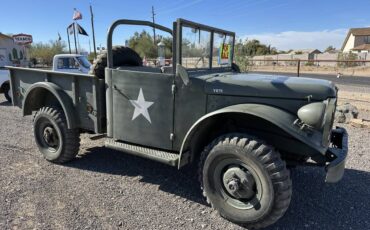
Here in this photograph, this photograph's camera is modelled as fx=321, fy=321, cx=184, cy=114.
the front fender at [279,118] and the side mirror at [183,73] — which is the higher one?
the side mirror at [183,73]

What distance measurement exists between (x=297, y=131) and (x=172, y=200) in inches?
64.7

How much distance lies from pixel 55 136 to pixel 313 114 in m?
3.62

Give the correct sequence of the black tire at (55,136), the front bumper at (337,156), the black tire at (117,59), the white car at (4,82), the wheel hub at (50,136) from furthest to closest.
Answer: the white car at (4,82) < the wheel hub at (50,136) < the black tire at (55,136) < the black tire at (117,59) < the front bumper at (337,156)

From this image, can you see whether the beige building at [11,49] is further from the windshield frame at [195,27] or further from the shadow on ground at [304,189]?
the windshield frame at [195,27]

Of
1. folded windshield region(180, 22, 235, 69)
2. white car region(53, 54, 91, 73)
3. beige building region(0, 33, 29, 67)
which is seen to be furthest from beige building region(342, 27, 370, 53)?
folded windshield region(180, 22, 235, 69)

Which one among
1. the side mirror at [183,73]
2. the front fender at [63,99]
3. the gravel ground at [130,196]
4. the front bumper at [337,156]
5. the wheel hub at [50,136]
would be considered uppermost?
the side mirror at [183,73]

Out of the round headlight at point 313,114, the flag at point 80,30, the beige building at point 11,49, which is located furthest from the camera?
the beige building at point 11,49

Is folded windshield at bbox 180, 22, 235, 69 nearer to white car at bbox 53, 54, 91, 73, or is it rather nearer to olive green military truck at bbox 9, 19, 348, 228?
olive green military truck at bbox 9, 19, 348, 228

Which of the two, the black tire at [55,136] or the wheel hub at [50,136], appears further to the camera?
the wheel hub at [50,136]

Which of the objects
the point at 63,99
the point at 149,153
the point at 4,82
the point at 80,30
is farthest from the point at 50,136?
the point at 80,30

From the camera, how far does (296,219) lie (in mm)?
3305

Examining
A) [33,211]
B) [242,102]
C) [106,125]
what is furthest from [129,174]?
[242,102]

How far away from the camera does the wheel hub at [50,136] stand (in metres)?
4.76

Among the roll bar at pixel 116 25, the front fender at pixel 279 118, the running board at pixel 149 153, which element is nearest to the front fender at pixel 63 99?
the running board at pixel 149 153
